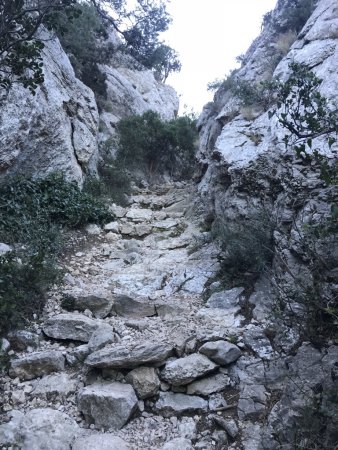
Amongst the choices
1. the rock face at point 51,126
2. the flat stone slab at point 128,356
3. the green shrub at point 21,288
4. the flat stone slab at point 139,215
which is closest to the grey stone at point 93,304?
the green shrub at point 21,288

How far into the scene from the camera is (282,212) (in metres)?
5.56

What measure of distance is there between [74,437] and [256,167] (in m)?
5.19

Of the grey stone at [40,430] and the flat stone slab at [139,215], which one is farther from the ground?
the flat stone slab at [139,215]

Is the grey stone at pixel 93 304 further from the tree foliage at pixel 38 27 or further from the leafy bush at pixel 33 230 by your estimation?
the tree foliage at pixel 38 27


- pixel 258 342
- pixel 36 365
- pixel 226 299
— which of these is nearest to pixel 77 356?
pixel 36 365

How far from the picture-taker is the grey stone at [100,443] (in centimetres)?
310

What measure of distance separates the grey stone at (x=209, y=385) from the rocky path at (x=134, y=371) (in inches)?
0.4

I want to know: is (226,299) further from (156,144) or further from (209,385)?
(156,144)

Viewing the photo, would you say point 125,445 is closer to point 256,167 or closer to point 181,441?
point 181,441

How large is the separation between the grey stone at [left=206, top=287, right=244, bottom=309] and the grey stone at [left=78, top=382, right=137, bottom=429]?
6.88ft

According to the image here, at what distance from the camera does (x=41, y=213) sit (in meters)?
7.66

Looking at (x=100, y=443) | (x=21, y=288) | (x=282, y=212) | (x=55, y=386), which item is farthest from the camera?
(x=282, y=212)

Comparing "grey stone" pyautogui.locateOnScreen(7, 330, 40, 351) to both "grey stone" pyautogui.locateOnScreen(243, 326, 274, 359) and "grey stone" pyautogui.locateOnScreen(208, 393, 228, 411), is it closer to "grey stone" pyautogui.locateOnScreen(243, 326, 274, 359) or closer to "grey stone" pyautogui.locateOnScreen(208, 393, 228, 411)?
"grey stone" pyautogui.locateOnScreen(208, 393, 228, 411)

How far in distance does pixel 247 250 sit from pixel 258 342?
5.54 feet
